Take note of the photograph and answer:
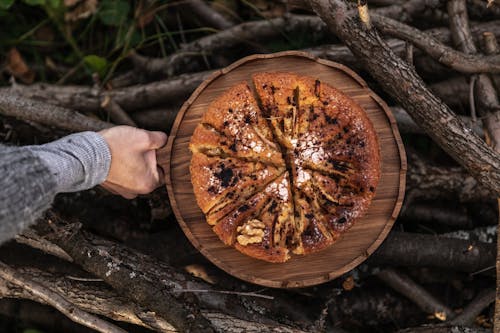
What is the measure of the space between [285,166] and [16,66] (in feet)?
8.30

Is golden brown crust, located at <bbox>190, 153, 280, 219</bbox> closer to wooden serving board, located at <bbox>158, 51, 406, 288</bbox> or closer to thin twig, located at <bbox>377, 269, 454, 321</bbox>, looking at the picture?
wooden serving board, located at <bbox>158, 51, 406, 288</bbox>

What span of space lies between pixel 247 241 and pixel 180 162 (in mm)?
697

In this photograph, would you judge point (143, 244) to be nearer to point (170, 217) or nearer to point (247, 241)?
point (170, 217)

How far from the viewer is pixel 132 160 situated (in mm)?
3043

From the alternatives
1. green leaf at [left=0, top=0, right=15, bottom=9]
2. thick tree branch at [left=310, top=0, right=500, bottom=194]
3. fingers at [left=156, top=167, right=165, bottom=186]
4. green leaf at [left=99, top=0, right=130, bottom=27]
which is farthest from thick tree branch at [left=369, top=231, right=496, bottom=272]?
green leaf at [left=0, top=0, right=15, bottom=9]

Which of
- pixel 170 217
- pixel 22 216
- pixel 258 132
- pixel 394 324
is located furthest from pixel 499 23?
pixel 22 216

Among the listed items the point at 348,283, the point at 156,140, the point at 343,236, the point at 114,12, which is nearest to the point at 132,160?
the point at 156,140

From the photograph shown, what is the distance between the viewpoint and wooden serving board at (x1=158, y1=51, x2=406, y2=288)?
3.05 m

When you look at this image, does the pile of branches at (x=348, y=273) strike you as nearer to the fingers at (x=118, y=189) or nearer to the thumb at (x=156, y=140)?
the fingers at (x=118, y=189)

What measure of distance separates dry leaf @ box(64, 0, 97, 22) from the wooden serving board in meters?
1.57

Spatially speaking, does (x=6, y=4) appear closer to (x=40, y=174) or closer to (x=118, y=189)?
(x=118, y=189)

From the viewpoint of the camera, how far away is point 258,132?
2961 mm

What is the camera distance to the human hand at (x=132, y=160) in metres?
3.01

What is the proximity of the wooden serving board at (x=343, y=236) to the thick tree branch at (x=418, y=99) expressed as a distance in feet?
0.49
